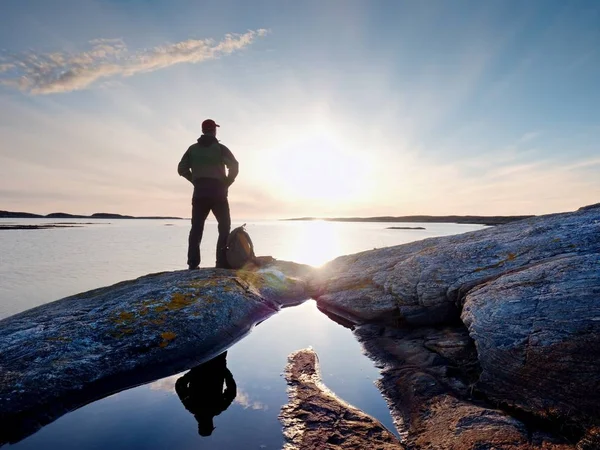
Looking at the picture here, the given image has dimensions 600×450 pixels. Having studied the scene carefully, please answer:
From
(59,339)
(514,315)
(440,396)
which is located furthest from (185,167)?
(514,315)

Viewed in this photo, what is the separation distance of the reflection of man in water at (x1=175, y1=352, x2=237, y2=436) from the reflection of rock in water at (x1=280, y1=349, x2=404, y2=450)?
1092 mm

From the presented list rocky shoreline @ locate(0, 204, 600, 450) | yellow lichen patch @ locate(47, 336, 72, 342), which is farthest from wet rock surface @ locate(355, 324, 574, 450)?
yellow lichen patch @ locate(47, 336, 72, 342)

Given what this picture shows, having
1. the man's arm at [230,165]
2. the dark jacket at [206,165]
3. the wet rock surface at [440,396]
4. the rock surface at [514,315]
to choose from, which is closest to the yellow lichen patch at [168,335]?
the wet rock surface at [440,396]

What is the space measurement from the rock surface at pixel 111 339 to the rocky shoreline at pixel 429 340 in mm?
25

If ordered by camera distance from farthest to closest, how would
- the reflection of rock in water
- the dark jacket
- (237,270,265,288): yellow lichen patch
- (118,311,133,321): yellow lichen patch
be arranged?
the dark jacket, (237,270,265,288): yellow lichen patch, (118,311,133,321): yellow lichen patch, the reflection of rock in water

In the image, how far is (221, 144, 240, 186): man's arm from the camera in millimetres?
11891

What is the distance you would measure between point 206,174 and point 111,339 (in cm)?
657

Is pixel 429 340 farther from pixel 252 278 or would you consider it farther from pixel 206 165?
pixel 206 165

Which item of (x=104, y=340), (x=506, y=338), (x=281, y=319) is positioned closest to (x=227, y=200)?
(x=281, y=319)

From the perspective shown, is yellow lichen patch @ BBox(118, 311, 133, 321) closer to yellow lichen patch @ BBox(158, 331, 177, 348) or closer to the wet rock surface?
yellow lichen patch @ BBox(158, 331, 177, 348)

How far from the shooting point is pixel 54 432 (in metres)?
4.64

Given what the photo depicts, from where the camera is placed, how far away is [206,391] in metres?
5.92

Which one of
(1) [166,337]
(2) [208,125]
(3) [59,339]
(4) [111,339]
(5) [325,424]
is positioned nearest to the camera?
(5) [325,424]

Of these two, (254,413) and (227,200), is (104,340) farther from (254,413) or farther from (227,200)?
(227,200)
